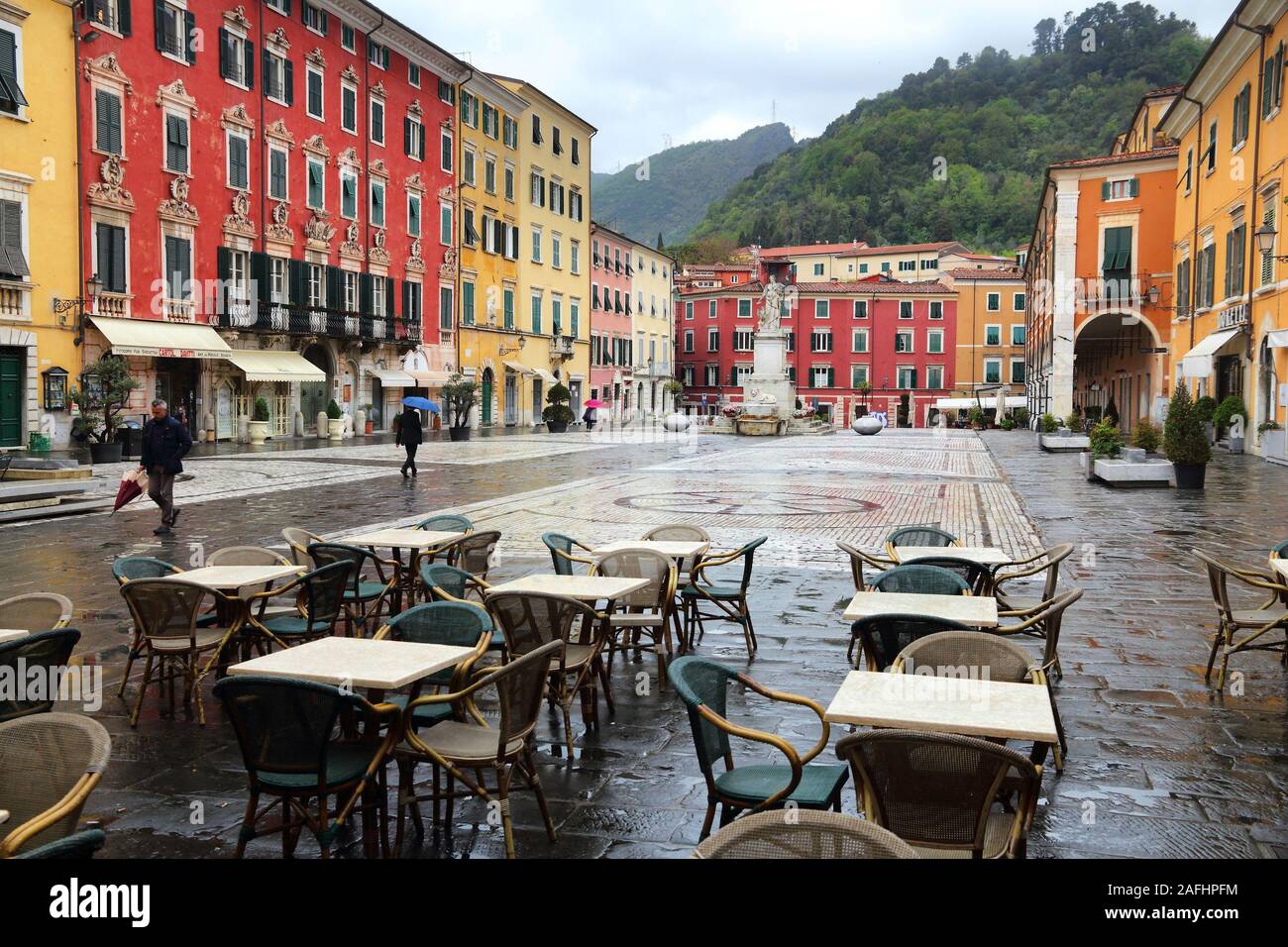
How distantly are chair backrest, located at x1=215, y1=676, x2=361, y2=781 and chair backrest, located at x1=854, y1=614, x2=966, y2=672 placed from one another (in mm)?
2520

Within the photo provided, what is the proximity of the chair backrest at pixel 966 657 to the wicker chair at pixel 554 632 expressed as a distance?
170 cm

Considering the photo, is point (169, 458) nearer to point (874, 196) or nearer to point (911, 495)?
point (911, 495)

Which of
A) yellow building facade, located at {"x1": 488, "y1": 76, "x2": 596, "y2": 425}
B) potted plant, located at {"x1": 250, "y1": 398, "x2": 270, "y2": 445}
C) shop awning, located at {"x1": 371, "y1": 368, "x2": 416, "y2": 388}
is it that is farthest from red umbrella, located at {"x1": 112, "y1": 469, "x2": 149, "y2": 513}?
yellow building facade, located at {"x1": 488, "y1": 76, "x2": 596, "y2": 425}

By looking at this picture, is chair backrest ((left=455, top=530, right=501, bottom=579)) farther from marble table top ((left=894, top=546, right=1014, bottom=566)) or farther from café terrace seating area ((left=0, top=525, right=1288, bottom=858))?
marble table top ((left=894, top=546, right=1014, bottom=566))

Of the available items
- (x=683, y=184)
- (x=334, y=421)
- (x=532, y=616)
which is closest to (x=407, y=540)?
(x=532, y=616)

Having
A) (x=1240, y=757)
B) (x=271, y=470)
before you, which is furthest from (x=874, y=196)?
(x=1240, y=757)

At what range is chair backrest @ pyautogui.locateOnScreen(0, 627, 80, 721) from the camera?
4551 millimetres

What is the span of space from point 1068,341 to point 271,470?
30255mm

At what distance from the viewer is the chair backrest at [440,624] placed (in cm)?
534

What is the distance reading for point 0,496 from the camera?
15.0 metres

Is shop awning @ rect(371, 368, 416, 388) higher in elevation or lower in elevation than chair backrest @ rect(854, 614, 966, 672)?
higher

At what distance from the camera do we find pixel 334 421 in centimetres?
3581
